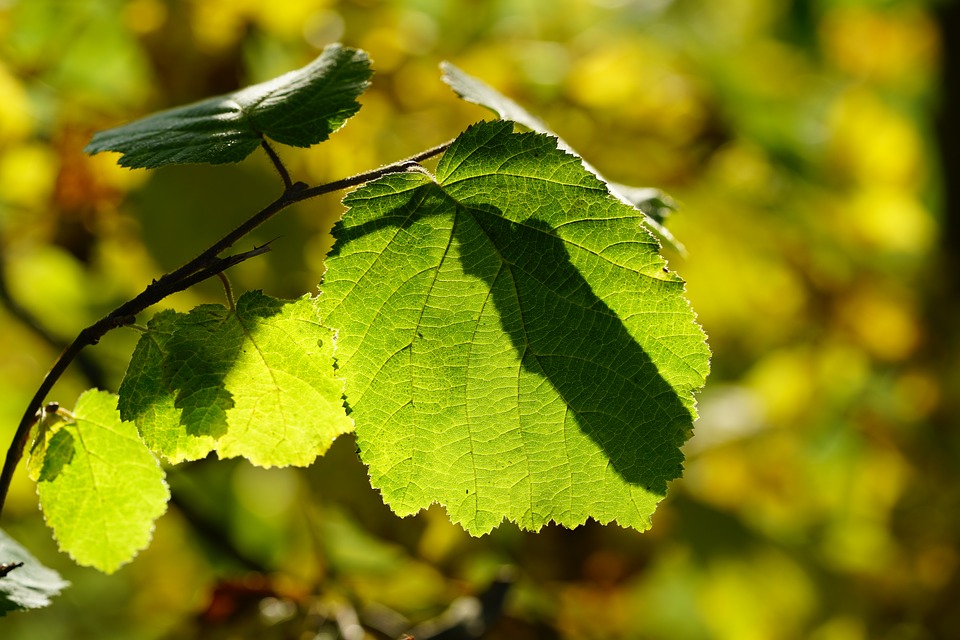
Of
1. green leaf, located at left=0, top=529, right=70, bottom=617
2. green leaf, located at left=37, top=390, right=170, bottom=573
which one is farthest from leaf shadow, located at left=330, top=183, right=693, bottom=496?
green leaf, located at left=0, top=529, right=70, bottom=617

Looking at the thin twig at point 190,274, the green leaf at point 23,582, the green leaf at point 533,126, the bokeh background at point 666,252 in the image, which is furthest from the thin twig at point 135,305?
the bokeh background at point 666,252

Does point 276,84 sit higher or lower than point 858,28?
higher

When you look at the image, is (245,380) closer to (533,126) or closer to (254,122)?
(254,122)

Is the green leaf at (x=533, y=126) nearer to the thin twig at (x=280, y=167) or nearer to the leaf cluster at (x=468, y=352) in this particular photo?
the leaf cluster at (x=468, y=352)

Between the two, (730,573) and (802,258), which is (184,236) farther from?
(802,258)

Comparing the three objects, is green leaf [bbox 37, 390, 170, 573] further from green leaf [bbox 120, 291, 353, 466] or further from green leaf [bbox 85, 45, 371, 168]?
green leaf [bbox 85, 45, 371, 168]

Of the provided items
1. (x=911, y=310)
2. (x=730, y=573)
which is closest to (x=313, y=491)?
(x=730, y=573)

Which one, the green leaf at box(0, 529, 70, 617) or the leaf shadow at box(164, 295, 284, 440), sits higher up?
the leaf shadow at box(164, 295, 284, 440)
